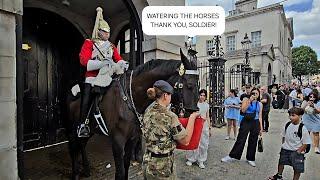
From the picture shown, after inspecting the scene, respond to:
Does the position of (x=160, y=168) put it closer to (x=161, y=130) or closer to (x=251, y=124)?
(x=161, y=130)

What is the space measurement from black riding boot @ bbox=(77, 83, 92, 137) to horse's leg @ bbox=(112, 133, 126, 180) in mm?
607

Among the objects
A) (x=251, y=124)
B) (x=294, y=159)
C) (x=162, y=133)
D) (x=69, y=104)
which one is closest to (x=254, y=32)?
(x=251, y=124)

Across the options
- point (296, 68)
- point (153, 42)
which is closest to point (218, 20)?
point (153, 42)

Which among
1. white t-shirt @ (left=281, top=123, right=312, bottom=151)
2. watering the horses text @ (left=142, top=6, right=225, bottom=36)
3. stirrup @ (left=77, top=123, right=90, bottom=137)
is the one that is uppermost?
watering the horses text @ (left=142, top=6, right=225, bottom=36)

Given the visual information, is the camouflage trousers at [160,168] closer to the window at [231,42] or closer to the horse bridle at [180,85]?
the horse bridle at [180,85]

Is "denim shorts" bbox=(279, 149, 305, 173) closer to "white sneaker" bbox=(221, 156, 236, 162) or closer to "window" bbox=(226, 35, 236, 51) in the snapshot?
"white sneaker" bbox=(221, 156, 236, 162)

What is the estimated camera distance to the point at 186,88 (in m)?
3.60

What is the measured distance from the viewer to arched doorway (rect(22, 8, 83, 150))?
23.0 feet

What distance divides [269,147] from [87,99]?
19.3 ft

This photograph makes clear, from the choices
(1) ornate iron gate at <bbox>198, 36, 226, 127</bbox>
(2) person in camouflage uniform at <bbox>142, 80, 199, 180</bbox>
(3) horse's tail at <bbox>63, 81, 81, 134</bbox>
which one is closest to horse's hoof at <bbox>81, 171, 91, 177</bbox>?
(3) horse's tail at <bbox>63, 81, 81, 134</bbox>

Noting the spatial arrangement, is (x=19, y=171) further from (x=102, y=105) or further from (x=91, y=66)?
(x=91, y=66)

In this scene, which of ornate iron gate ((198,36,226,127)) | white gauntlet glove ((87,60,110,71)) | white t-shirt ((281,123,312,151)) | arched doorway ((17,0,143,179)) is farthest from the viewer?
ornate iron gate ((198,36,226,127))

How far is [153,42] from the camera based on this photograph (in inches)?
225

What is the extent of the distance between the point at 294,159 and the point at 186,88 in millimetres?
2405
